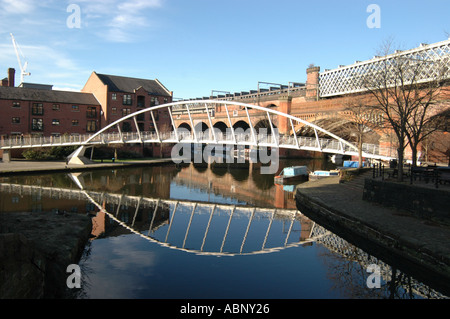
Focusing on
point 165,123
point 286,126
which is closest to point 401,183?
point 286,126

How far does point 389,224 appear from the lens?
14.8 meters

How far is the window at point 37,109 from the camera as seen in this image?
50.7 meters

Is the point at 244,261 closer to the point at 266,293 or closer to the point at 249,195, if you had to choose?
the point at 266,293

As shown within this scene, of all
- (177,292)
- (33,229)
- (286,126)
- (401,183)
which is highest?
(286,126)

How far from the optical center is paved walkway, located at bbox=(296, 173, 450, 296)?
11.7m

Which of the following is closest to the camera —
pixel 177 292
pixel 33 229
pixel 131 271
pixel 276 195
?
pixel 177 292

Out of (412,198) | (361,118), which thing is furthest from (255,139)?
(412,198)

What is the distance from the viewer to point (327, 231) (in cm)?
1716

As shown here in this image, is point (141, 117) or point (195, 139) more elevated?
point (141, 117)

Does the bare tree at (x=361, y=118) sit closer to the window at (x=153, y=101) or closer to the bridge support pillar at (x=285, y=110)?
the bridge support pillar at (x=285, y=110)

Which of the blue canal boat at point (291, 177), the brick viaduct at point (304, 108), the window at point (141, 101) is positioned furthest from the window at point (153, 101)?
the blue canal boat at point (291, 177)

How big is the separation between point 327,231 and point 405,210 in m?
3.86

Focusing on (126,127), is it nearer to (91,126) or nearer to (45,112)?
(91,126)

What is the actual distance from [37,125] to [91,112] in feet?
26.8
